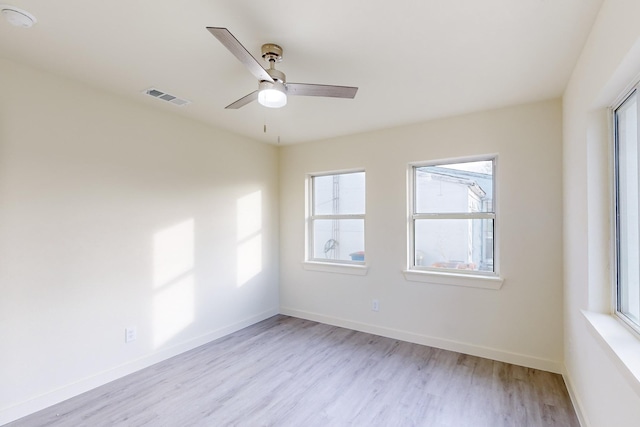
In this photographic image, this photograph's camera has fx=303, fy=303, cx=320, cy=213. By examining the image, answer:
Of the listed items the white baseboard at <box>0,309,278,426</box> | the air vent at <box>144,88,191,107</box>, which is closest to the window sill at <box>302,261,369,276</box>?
the white baseboard at <box>0,309,278,426</box>

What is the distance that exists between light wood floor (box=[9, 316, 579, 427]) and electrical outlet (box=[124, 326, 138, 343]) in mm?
309

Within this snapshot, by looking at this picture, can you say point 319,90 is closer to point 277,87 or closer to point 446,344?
point 277,87

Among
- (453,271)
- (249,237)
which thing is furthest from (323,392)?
(249,237)

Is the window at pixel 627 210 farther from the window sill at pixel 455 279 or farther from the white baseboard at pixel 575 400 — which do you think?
the window sill at pixel 455 279

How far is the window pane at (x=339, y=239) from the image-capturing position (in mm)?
3979

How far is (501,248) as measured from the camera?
2957 millimetres

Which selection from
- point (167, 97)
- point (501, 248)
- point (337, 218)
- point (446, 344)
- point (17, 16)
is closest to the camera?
point (17, 16)

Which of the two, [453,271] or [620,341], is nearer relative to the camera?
[620,341]

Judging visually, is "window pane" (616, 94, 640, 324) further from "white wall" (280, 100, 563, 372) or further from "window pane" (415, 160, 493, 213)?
"window pane" (415, 160, 493, 213)

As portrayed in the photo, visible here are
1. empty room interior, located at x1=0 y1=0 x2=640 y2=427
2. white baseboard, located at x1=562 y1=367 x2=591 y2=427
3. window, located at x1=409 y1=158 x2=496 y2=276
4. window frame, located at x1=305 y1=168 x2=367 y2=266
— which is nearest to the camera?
empty room interior, located at x1=0 y1=0 x2=640 y2=427

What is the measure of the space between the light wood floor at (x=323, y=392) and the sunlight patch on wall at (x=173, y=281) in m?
0.34

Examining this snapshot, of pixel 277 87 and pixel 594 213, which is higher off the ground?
pixel 277 87

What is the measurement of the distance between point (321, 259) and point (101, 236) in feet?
8.43

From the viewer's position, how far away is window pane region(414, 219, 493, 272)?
3.13 m
